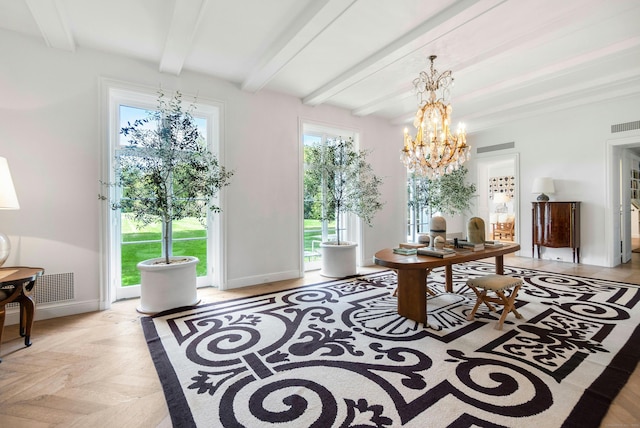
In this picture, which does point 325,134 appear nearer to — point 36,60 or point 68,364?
point 36,60

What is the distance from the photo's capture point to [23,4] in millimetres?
2658

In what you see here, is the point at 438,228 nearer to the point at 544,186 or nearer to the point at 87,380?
the point at 87,380

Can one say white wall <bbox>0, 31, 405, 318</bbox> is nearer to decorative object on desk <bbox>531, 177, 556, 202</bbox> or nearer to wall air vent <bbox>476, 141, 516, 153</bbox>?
decorative object on desk <bbox>531, 177, 556, 202</bbox>

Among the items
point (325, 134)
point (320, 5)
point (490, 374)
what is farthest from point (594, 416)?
point (325, 134)

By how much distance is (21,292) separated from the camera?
97.9 inches

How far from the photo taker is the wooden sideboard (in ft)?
18.4

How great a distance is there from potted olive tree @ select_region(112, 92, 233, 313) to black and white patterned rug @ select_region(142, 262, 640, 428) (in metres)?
0.30

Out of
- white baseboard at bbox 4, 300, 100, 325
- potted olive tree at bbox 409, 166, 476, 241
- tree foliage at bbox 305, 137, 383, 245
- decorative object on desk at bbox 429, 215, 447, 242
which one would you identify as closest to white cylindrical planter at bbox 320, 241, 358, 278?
tree foliage at bbox 305, 137, 383, 245

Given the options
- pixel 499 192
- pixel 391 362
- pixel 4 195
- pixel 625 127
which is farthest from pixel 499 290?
pixel 499 192

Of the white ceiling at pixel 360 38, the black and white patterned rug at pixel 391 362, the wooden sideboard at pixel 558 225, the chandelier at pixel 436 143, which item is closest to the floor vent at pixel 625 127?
the white ceiling at pixel 360 38

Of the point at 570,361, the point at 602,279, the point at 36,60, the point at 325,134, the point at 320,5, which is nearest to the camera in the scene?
the point at 570,361

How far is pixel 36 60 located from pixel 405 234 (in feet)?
19.9

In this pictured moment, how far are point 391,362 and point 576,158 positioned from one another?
601cm

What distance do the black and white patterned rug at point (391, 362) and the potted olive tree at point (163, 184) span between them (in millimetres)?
296
